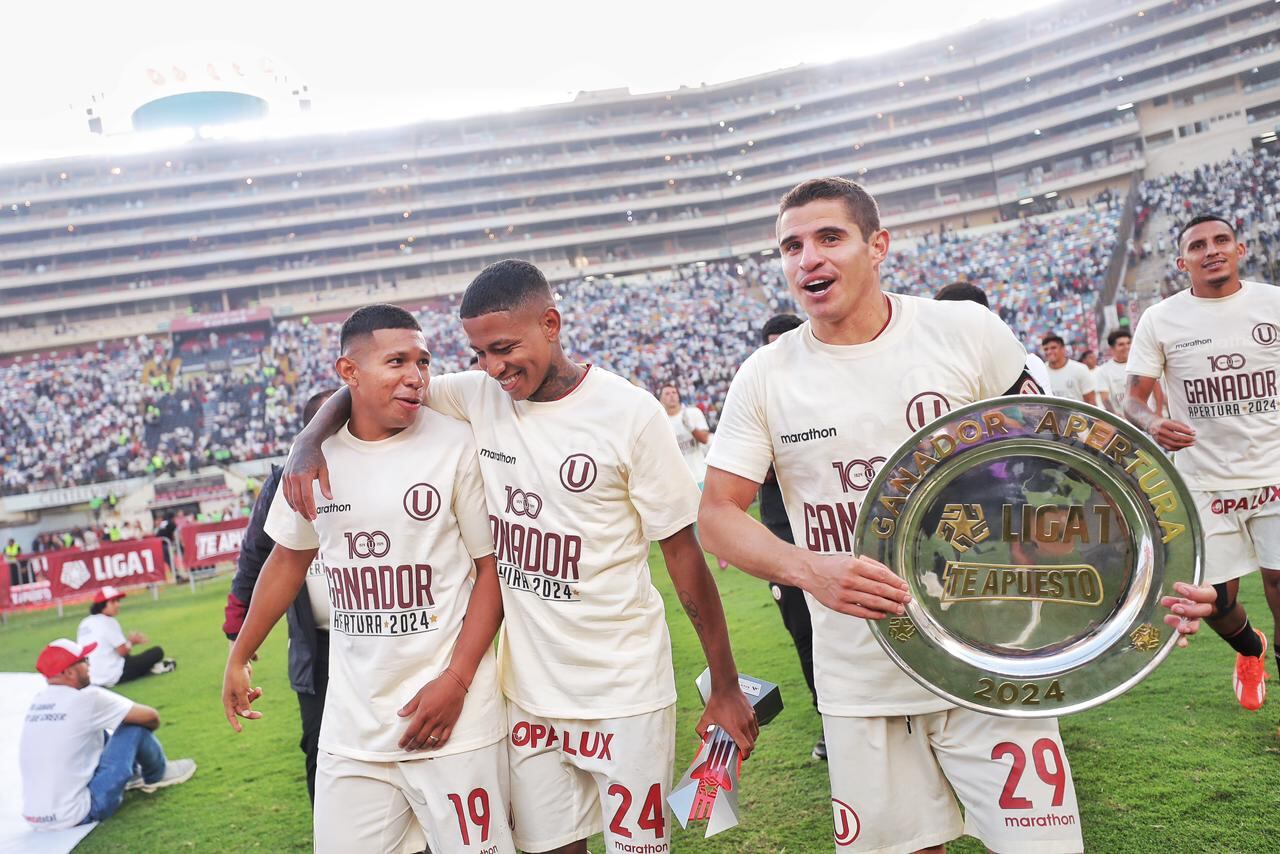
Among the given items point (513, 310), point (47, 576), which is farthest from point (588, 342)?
point (513, 310)

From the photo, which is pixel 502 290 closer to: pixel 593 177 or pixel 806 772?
pixel 806 772

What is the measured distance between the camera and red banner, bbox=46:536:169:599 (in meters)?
15.5

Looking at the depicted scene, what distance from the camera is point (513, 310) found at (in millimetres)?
2549

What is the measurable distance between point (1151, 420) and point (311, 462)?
3687 millimetres

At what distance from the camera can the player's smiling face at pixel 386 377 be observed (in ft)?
8.73

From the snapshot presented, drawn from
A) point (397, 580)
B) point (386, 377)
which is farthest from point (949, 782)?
point (386, 377)

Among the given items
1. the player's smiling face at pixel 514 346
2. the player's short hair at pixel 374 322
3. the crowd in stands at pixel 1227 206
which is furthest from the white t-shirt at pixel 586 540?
the crowd in stands at pixel 1227 206

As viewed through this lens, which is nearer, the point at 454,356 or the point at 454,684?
the point at 454,684

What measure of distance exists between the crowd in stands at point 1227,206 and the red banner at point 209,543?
27.5 meters

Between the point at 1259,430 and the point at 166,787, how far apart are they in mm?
6686

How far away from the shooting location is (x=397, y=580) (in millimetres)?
2584

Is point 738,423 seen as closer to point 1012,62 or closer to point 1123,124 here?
point 1123,124

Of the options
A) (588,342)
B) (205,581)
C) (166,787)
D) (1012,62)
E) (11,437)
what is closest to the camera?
(166,787)

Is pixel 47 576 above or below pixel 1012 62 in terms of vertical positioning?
below
